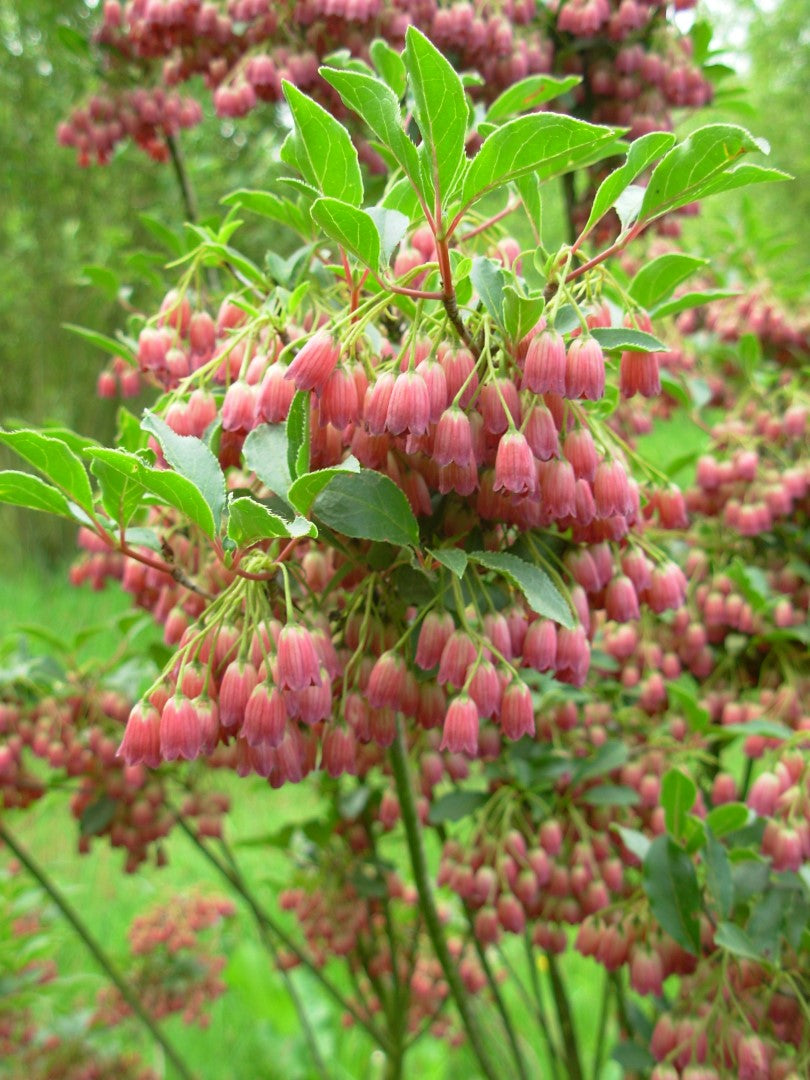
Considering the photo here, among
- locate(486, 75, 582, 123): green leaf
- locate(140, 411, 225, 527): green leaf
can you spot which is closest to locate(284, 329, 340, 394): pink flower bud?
locate(140, 411, 225, 527): green leaf

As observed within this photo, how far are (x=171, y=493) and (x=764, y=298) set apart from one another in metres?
2.17

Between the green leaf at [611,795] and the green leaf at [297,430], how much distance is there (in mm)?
924

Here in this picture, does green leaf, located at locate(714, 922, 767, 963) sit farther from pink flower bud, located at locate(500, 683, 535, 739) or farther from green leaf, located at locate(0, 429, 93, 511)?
green leaf, located at locate(0, 429, 93, 511)

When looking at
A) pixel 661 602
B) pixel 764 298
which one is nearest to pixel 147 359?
pixel 661 602

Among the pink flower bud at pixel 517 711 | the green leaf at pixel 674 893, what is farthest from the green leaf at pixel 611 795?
the pink flower bud at pixel 517 711

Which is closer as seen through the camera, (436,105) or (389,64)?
(436,105)

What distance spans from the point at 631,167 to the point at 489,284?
160mm

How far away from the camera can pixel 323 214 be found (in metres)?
0.82

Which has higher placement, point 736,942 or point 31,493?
point 31,493

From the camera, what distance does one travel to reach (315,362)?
90 cm

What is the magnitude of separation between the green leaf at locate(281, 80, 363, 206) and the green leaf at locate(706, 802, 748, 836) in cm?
94

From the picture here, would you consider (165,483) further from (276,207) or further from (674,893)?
(674,893)

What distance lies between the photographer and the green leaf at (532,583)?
37.0 inches

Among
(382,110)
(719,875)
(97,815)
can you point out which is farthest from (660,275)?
(97,815)
